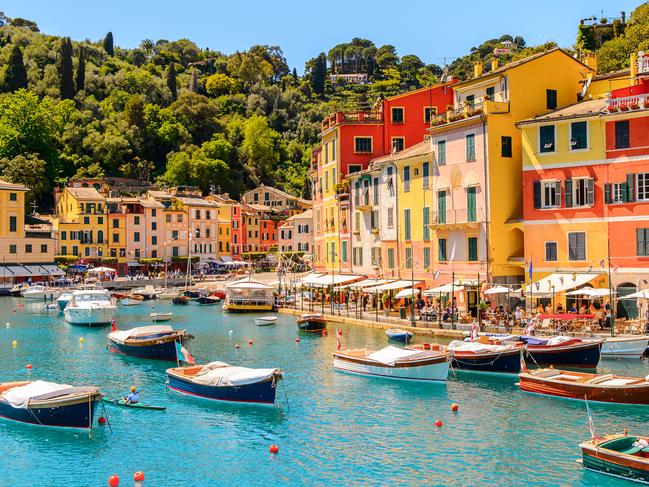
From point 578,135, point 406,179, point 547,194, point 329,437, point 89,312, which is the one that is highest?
point 578,135

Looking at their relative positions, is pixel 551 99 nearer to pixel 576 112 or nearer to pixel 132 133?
pixel 576 112

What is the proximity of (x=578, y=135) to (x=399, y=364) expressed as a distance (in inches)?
850

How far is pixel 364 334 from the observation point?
53.5 m

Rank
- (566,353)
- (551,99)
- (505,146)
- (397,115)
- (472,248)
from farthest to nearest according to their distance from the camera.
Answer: (397,115) < (551,99) < (472,248) < (505,146) < (566,353)

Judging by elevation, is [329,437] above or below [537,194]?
below

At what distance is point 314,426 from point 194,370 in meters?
8.50

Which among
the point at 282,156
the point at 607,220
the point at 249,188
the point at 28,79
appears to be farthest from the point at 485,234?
the point at 28,79

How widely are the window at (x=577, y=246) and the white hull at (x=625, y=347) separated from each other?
1010 cm

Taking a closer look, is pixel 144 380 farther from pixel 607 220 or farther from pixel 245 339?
pixel 607 220

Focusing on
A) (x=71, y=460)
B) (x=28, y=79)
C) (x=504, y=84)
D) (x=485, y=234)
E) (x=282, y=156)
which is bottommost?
(x=71, y=460)

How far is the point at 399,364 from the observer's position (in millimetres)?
37781

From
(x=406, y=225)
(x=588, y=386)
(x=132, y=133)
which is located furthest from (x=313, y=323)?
(x=132, y=133)

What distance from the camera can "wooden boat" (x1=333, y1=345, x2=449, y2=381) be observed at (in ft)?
121

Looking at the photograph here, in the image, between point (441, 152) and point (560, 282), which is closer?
point (560, 282)
